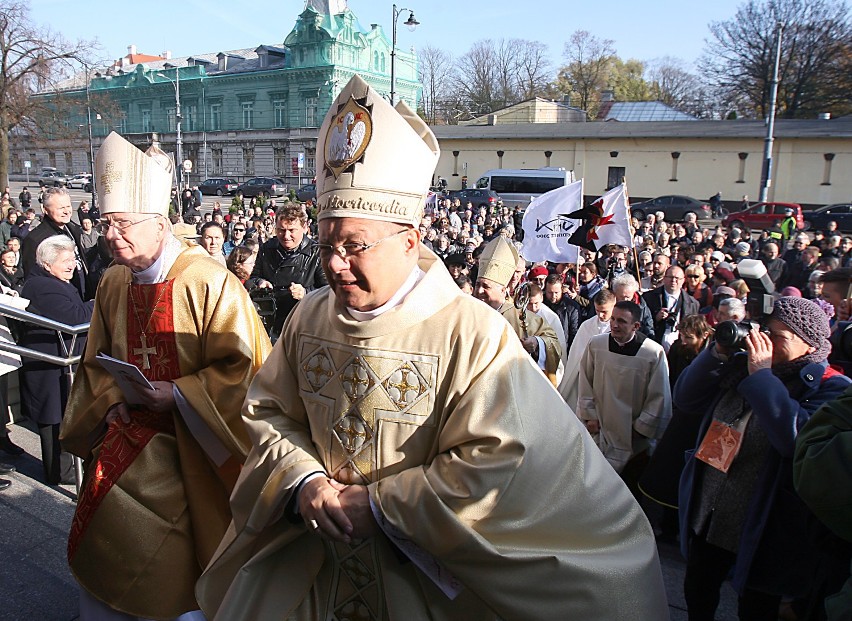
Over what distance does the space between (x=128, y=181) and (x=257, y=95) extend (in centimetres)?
6015

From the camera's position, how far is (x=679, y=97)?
6850cm

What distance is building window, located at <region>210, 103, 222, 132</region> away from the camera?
203ft

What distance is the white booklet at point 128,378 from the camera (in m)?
2.79

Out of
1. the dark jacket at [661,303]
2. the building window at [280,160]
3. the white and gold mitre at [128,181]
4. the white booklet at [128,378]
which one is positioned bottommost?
the dark jacket at [661,303]

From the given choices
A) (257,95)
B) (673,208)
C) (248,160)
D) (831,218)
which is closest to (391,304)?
(831,218)

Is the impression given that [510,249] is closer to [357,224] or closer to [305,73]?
[357,224]

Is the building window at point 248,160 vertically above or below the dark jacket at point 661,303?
above

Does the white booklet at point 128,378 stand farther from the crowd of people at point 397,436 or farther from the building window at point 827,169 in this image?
the building window at point 827,169

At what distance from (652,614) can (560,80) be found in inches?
2895

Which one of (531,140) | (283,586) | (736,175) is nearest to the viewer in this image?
(283,586)

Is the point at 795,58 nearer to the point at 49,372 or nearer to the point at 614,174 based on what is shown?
the point at 614,174

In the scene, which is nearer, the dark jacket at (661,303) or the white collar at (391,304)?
the white collar at (391,304)

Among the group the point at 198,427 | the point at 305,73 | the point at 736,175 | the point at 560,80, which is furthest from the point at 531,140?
the point at 198,427

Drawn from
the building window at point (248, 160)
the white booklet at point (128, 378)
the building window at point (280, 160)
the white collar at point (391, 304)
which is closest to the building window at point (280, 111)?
the building window at point (280, 160)
